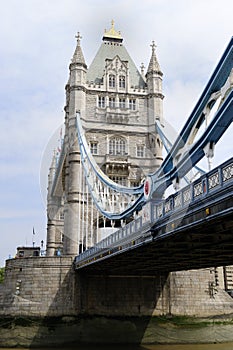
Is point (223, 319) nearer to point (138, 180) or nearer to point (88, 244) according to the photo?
point (88, 244)

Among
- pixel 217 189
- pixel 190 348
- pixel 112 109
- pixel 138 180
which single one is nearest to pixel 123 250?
pixel 217 189

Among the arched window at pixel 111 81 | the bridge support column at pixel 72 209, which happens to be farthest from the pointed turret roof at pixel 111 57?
the bridge support column at pixel 72 209

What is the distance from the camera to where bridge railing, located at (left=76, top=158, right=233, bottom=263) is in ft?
28.8

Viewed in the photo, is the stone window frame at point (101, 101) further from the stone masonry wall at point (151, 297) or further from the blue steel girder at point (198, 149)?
the blue steel girder at point (198, 149)

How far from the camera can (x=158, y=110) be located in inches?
1336

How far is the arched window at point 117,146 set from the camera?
3209 cm

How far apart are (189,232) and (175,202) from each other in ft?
2.71

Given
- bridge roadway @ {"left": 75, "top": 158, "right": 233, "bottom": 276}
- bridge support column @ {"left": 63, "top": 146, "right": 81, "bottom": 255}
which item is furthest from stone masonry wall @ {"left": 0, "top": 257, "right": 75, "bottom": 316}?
bridge roadway @ {"left": 75, "top": 158, "right": 233, "bottom": 276}

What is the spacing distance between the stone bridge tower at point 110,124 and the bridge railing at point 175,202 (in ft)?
43.5

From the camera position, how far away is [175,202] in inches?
436

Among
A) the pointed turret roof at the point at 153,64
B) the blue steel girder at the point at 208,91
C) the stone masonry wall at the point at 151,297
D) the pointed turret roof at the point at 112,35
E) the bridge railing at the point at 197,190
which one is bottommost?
the stone masonry wall at the point at 151,297

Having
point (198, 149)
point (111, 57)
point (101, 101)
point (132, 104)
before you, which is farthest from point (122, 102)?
point (198, 149)

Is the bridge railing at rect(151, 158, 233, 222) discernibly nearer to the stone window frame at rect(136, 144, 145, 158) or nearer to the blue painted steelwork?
the blue painted steelwork

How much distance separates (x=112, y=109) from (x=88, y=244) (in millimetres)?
11076
